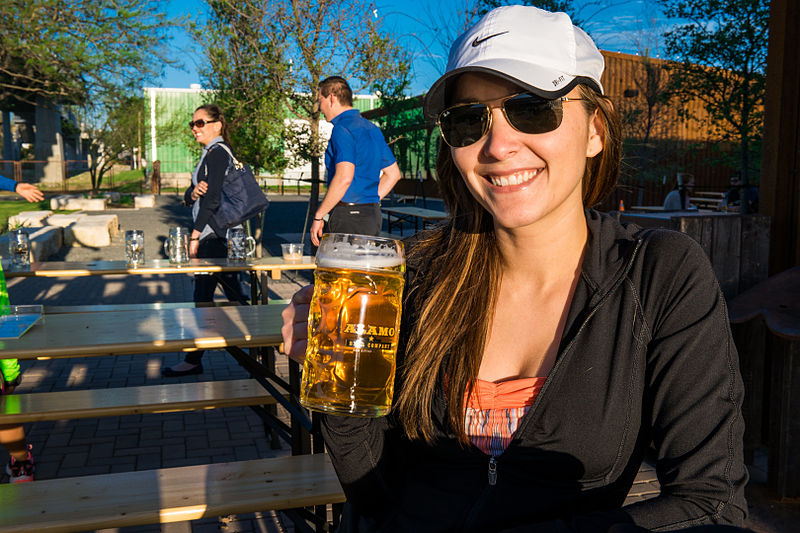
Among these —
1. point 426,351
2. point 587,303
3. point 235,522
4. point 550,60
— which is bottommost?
point 235,522

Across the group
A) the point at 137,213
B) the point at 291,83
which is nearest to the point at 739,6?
the point at 291,83

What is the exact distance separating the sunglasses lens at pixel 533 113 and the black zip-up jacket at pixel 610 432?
0.29 m

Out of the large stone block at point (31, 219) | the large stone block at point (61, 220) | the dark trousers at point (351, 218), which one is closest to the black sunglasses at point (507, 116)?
the dark trousers at point (351, 218)

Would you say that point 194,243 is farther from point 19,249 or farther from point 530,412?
point 530,412

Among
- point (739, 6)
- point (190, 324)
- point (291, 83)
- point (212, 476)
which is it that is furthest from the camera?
point (739, 6)

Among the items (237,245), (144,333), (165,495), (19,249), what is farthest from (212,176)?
(165,495)

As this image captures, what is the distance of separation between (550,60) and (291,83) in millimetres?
10251

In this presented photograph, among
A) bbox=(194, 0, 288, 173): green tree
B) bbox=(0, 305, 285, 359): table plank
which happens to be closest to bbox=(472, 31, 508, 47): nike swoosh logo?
bbox=(0, 305, 285, 359): table plank

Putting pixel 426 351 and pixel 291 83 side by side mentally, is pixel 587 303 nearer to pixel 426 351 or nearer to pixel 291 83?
pixel 426 351

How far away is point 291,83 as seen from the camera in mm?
10906

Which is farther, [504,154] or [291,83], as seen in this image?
[291,83]

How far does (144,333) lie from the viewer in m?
2.87

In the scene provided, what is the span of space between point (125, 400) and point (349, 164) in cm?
285

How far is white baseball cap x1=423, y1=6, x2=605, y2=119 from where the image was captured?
1224mm
